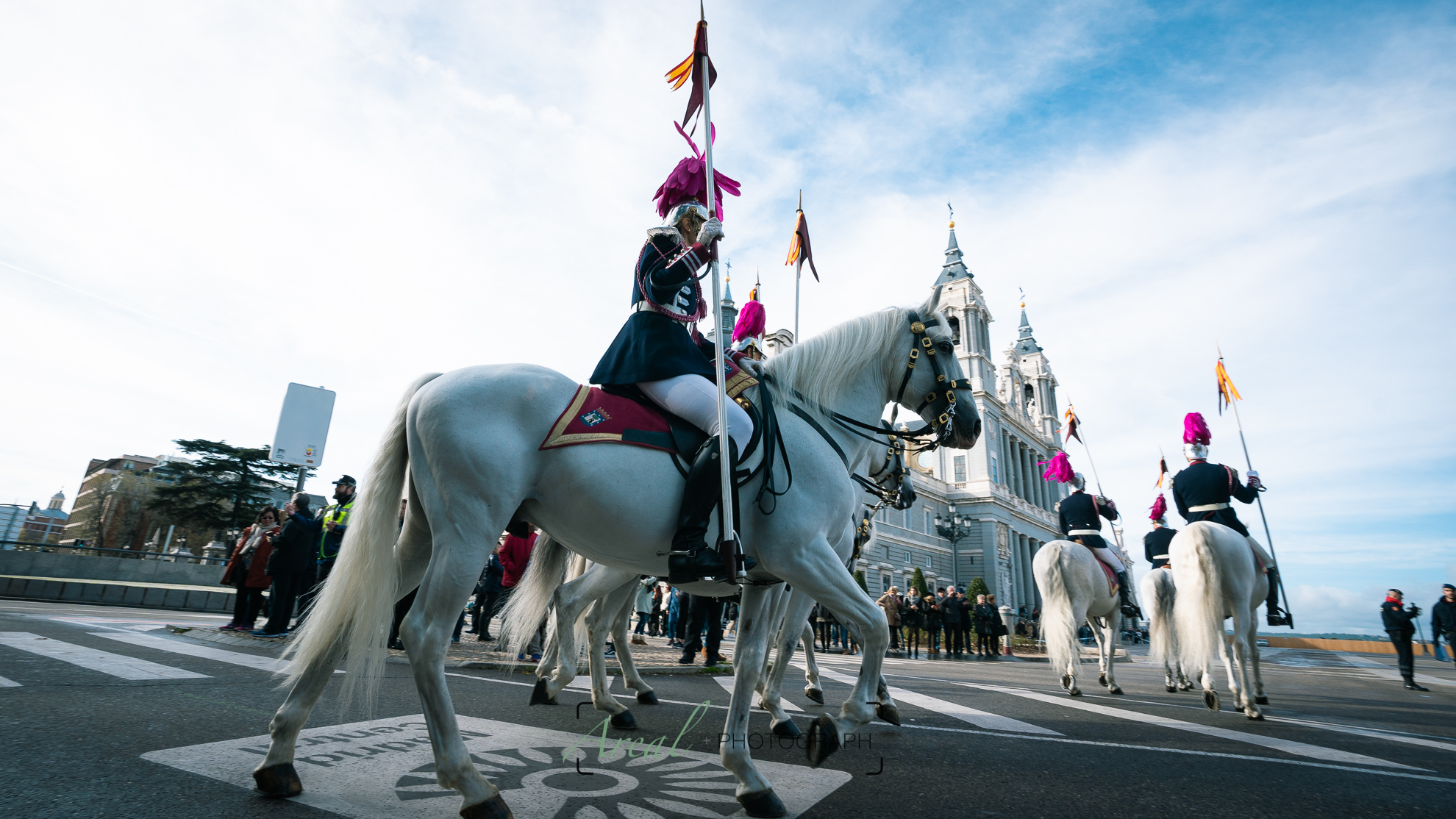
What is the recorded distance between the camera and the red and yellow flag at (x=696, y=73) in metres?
4.31

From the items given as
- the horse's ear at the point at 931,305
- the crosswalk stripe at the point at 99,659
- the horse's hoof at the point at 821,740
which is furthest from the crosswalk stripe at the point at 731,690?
the crosswalk stripe at the point at 99,659

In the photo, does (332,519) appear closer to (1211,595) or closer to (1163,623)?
(1211,595)

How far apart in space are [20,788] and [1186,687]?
11.6m

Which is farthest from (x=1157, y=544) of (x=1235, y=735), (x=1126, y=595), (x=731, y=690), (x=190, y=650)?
(x=190, y=650)

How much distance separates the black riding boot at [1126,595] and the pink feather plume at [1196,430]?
2433 millimetres

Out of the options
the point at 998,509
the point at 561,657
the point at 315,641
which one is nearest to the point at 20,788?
the point at 315,641

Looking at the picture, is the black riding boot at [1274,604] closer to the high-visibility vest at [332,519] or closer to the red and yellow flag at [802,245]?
the red and yellow flag at [802,245]

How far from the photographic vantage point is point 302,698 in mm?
2836

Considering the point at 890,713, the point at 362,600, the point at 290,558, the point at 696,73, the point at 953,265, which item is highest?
the point at 953,265

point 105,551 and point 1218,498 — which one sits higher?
point 1218,498

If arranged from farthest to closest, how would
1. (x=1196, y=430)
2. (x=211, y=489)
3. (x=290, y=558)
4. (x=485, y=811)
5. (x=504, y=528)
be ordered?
(x=211, y=489)
(x=290, y=558)
(x=1196, y=430)
(x=504, y=528)
(x=485, y=811)

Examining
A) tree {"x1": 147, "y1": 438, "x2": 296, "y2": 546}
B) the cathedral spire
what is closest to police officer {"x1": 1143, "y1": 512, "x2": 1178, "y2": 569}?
tree {"x1": 147, "y1": 438, "x2": 296, "y2": 546}

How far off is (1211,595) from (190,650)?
33.5ft

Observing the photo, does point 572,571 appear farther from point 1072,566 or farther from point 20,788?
point 1072,566
